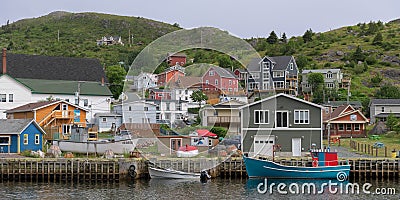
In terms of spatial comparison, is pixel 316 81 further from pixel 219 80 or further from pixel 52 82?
pixel 219 80

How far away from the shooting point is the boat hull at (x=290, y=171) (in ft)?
127

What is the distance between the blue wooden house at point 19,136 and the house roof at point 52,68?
88.8 feet

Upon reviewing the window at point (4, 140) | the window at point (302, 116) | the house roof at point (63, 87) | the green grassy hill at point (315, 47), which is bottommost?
the window at point (4, 140)

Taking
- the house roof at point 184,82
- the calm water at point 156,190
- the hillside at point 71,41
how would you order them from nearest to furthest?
the house roof at point 184,82 < the calm water at point 156,190 < the hillside at point 71,41

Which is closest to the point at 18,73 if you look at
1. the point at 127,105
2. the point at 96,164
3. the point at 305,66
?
the point at 96,164

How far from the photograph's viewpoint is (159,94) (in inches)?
1052

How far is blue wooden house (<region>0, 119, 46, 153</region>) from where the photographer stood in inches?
1735

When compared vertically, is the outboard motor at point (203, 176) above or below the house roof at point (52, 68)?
below

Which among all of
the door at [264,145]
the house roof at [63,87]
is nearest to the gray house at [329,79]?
the house roof at [63,87]

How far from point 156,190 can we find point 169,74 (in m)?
10.7

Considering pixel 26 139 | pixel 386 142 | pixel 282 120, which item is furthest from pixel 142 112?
pixel 386 142

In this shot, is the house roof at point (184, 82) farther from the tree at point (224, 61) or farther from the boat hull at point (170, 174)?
the boat hull at point (170, 174)

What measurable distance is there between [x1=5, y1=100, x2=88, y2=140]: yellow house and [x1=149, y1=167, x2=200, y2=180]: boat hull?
16.1 meters

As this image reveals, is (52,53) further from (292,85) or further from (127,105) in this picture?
(127,105)
